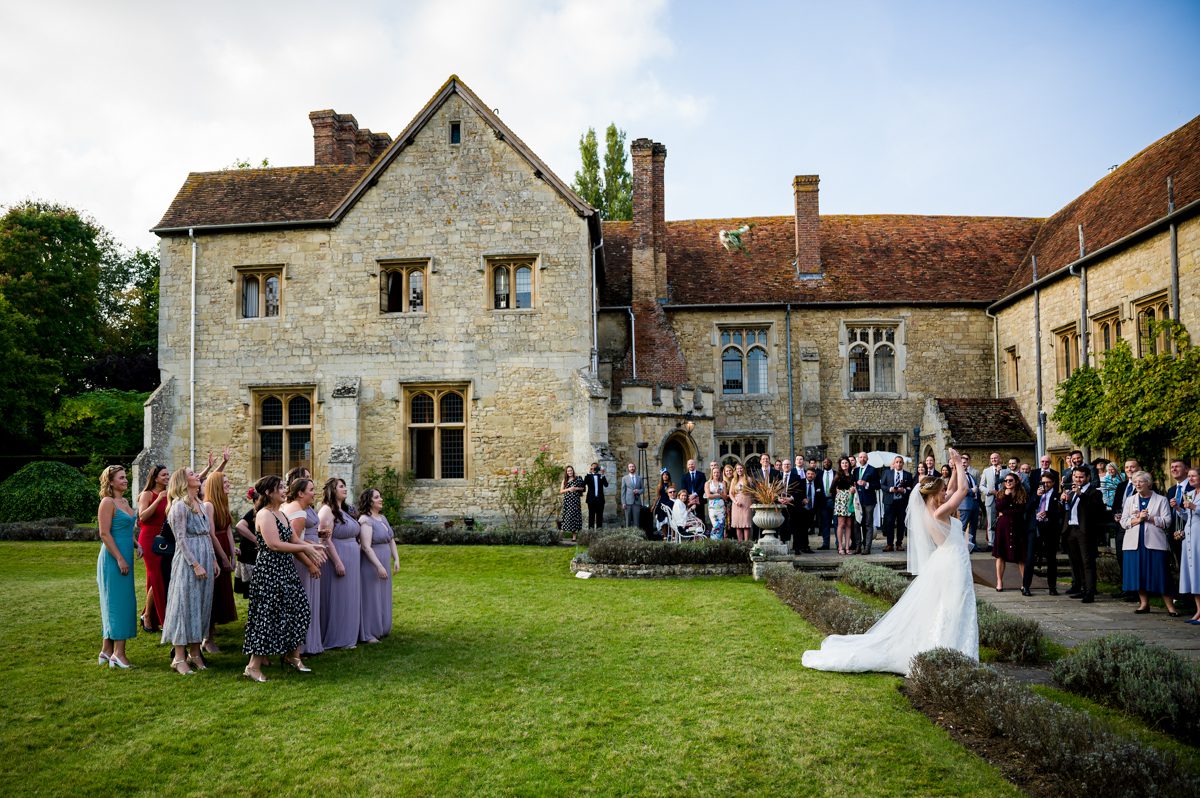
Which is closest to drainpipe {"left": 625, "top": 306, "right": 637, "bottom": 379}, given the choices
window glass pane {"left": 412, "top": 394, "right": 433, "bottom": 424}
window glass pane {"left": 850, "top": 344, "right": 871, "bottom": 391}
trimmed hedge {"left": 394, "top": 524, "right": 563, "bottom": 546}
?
window glass pane {"left": 412, "top": 394, "right": 433, "bottom": 424}

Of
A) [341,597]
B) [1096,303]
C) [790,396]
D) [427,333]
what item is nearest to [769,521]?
[341,597]

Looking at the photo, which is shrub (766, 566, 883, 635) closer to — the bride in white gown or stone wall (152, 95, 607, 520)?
the bride in white gown

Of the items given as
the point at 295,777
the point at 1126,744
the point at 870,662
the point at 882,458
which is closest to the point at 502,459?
the point at 882,458

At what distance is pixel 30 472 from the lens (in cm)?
2412

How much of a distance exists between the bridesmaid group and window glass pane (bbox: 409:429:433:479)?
1287 cm

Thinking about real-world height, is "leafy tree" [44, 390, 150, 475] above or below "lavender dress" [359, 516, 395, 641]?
above

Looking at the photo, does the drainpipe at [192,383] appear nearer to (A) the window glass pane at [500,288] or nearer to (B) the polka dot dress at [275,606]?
(A) the window glass pane at [500,288]

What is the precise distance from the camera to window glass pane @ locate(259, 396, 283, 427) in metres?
23.1

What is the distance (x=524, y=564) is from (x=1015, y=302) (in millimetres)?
17412

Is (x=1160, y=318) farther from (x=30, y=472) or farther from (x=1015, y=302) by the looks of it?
(x=30, y=472)

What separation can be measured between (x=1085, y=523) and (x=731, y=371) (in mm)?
16027

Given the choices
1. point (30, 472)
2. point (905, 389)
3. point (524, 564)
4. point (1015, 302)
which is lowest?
point (524, 564)

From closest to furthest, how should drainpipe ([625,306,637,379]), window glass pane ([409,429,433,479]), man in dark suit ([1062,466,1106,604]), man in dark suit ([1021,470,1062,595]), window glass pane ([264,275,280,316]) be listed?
1. man in dark suit ([1062,466,1106,604])
2. man in dark suit ([1021,470,1062,595])
3. window glass pane ([409,429,433,479])
4. window glass pane ([264,275,280,316])
5. drainpipe ([625,306,637,379])

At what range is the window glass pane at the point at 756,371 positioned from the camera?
27.8m
